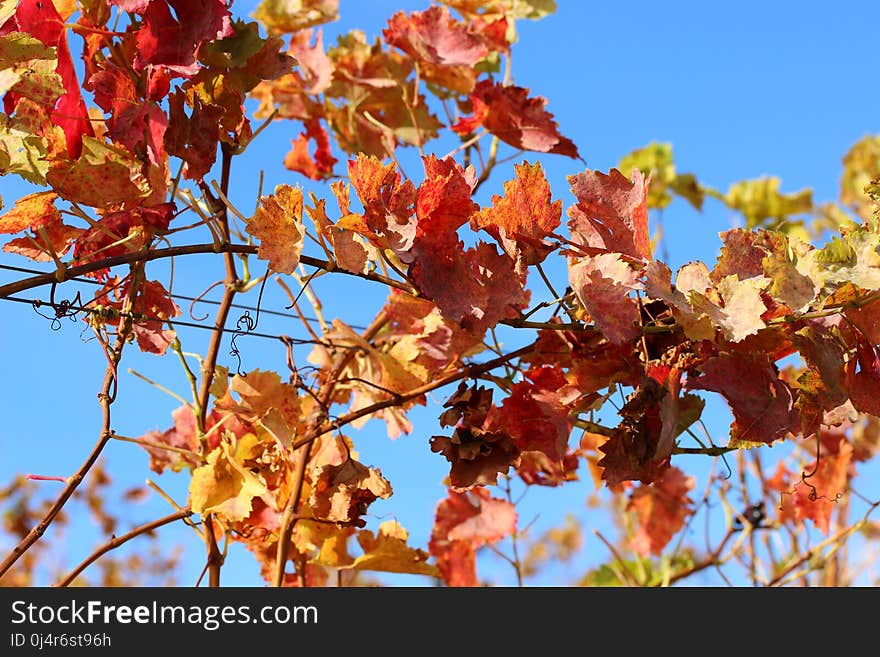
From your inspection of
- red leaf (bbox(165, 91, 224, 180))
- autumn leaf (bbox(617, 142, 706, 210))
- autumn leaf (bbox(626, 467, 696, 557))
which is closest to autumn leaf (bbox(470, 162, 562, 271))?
→ red leaf (bbox(165, 91, 224, 180))

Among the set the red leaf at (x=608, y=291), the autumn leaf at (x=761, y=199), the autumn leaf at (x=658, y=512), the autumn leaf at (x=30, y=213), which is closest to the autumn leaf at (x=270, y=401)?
the autumn leaf at (x=30, y=213)

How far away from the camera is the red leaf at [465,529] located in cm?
127

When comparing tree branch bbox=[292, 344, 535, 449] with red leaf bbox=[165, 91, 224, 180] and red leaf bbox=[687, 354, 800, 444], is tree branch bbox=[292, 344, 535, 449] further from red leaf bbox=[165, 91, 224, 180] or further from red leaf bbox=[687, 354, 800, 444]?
red leaf bbox=[165, 91, 224, 180]

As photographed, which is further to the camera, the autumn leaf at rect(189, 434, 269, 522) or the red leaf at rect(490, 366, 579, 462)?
the autumn leaf at rect(189, 434, 269, 522)

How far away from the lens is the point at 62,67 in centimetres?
72

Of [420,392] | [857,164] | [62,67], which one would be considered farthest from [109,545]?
[857,164]

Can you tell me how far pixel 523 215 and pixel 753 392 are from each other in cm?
22

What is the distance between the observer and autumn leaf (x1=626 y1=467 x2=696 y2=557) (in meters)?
1.53

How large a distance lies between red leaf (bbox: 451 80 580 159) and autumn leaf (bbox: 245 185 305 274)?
0.49 m

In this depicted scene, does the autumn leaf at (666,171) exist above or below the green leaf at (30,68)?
above

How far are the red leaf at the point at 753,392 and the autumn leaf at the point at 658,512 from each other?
852mm

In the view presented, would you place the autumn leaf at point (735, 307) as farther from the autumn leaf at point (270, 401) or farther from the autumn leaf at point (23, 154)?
the autumn leaf at point (23, 154)
